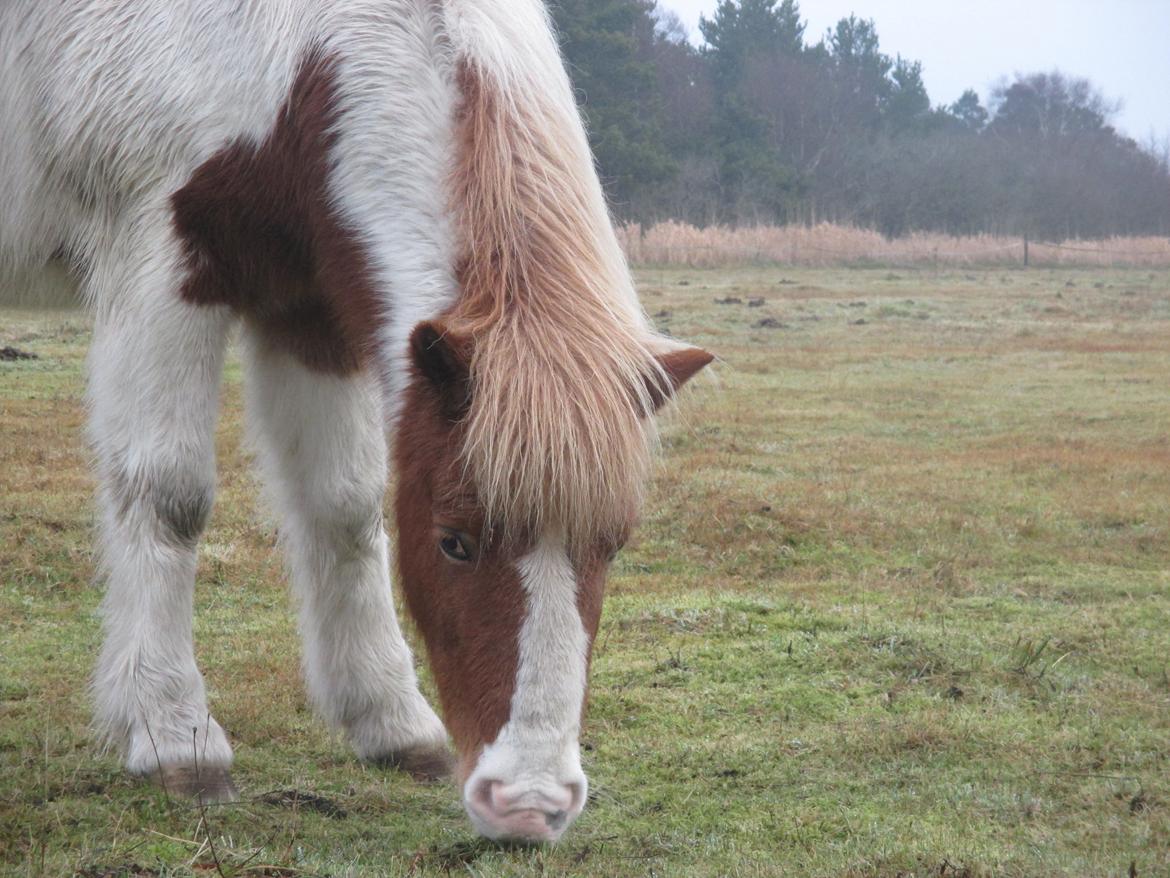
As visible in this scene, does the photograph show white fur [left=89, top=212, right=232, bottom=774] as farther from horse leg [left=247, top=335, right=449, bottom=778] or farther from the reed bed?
→ the reed bed

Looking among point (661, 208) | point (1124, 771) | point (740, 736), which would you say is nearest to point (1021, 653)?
point (1124, 771)

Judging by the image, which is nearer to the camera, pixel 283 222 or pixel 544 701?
pixel 544 701

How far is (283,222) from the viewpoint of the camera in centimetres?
339

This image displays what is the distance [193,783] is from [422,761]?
732mm

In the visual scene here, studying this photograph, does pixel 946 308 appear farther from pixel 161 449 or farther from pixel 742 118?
pixel 742 118

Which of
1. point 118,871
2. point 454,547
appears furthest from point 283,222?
point 118,871

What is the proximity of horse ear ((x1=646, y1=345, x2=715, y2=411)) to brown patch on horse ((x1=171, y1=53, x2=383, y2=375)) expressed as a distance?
→ 0.70 metres

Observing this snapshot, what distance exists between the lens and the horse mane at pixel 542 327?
2.70 meters

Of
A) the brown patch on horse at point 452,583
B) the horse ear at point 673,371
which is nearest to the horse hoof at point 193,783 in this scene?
the brown patch on horse at point 452,583

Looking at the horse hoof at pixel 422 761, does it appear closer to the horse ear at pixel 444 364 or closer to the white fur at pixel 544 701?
the white fur at pixel 544 701

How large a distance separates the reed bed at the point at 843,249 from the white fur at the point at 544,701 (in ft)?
70.6

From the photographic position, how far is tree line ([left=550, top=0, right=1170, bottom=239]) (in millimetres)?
31703

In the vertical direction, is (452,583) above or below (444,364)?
below

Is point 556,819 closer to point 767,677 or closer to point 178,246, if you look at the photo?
point 178,246
